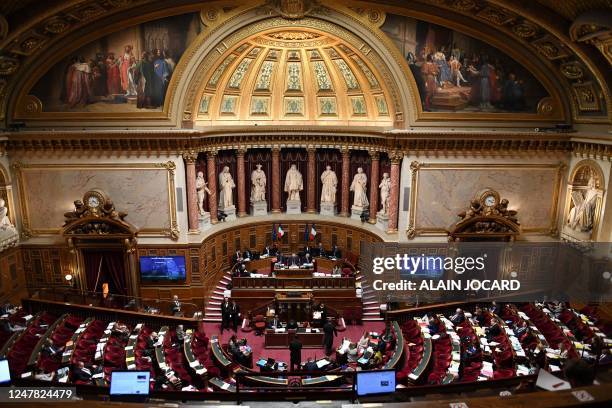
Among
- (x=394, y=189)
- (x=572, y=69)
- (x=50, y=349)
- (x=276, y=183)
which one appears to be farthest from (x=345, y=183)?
(x=50, y=349)

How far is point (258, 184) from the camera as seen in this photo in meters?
26.5

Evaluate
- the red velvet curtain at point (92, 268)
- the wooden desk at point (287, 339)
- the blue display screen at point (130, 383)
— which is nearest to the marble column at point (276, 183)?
the wooden desk at point (287, 339)

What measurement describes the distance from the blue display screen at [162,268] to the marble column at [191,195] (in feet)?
5.78

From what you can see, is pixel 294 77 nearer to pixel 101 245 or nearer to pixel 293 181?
pixel 293 181

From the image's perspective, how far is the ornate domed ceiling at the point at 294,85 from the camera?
2250 cm

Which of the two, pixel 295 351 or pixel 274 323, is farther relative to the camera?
pixel 274 323

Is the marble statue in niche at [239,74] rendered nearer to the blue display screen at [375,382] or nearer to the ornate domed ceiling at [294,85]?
the ornate domed ceiling at [294,85]

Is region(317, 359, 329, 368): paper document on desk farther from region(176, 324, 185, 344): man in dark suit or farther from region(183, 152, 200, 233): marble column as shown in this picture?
region(183, 152, 200, 233): marble column

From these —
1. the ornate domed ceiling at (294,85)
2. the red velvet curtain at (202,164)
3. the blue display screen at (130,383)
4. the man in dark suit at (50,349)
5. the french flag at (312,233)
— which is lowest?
the man in dark suit at (50,349)

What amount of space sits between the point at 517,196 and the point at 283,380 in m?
14.4

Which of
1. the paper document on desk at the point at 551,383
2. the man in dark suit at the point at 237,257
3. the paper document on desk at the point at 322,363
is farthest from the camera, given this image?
the man in dark suit at the point at 237,257

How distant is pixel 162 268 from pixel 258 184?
762 cm

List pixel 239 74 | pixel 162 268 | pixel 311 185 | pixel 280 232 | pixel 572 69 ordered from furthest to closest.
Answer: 1. pixel 311 185
2. pixel 280 232
3. pixel 239 74
4. pixel 162 268
5. pixel 572 69

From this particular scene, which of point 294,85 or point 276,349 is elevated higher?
point 294,85
